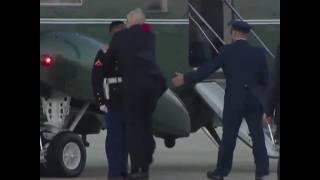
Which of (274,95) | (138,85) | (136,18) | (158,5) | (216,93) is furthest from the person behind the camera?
(158,5)

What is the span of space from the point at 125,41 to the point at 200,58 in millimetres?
2114

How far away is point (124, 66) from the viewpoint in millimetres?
11750

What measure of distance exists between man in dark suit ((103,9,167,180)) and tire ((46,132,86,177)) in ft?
4.06

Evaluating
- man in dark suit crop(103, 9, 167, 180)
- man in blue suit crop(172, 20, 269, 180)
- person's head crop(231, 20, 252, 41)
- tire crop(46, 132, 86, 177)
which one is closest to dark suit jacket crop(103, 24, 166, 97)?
man in dark suit crop(103, 9, 167, 180)

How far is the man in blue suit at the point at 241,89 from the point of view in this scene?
1170 cm

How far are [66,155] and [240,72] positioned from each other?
2.28 m

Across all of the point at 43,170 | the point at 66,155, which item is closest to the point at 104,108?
the point at 66,155

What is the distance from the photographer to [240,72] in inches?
461

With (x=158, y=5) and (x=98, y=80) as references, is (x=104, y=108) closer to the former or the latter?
(x=98, y=80)
